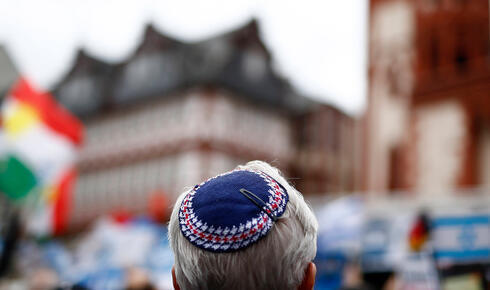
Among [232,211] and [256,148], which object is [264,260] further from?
[256,148]

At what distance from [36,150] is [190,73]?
21295mm

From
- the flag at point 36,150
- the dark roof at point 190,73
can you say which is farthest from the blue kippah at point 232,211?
the dark roof at point 190,73

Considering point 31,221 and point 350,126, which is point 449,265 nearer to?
point 31,221

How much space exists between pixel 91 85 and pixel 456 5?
87.1 ft

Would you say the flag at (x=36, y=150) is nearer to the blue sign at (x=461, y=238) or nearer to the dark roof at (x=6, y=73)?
the dark roof at (x=6, y=73)

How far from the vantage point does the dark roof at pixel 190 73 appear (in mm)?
33781

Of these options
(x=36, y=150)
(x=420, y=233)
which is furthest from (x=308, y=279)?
(x=36, y=150)

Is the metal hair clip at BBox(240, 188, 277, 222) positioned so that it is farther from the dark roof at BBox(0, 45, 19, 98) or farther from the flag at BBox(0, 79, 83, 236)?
the dark roof at BBox(0, 45, 19, 98)

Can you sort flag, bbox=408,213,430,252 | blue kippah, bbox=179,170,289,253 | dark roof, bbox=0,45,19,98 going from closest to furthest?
blue kippah, bbox=179,170,289,253 → flag, bbox=408,213,430,252 → dark roof, bbox=0,45,19,98

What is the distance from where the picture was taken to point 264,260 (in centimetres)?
140

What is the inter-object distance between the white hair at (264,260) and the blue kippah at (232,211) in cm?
2

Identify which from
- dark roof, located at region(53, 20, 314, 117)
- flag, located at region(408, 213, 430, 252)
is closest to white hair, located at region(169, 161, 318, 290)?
flag, located at region(408, 213, 430, 252)

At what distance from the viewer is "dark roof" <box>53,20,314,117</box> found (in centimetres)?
3378

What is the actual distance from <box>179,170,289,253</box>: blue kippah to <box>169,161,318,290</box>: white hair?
20mm
